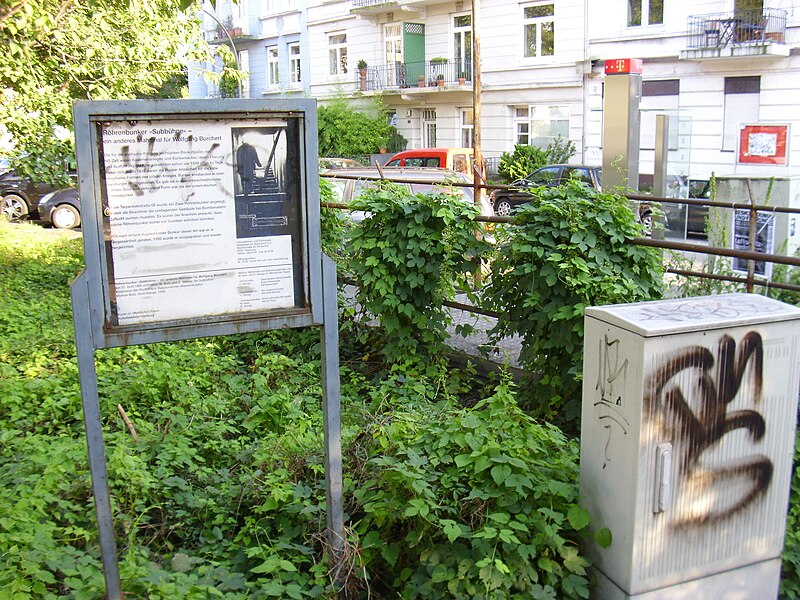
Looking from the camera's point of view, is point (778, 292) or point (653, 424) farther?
point (778, 292)

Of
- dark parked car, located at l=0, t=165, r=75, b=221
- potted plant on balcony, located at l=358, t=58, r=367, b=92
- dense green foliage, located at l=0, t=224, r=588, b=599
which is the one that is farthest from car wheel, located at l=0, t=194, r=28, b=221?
dense green foliage, located at l=0, t=224, r=588, b=599

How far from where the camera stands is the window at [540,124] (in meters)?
30.5

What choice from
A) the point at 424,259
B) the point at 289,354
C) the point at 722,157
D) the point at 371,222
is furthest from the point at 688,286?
the point at 722,157

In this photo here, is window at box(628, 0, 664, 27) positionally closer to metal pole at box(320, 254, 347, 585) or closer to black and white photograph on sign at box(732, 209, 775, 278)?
black and white photograph on sign at box(732, 209, 775, 278)

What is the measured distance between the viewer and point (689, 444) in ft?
11.8

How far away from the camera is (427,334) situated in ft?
23.0

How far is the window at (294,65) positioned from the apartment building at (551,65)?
73mm

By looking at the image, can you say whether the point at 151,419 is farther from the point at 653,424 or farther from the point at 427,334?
the point at 653,424

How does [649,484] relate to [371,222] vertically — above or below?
below

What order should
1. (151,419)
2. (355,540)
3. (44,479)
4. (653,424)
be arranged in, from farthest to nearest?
(151,419)
(44,479)
(355,540)
(653,424)

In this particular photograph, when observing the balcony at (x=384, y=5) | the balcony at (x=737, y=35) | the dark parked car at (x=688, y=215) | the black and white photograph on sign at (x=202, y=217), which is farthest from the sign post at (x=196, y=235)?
the balcony at (x=384, y=5)

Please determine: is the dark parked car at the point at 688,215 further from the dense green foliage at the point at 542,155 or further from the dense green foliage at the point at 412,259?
the dense green foliage at the point at 542,155

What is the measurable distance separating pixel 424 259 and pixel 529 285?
3.69ft

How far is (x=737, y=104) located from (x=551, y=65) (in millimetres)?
7317
